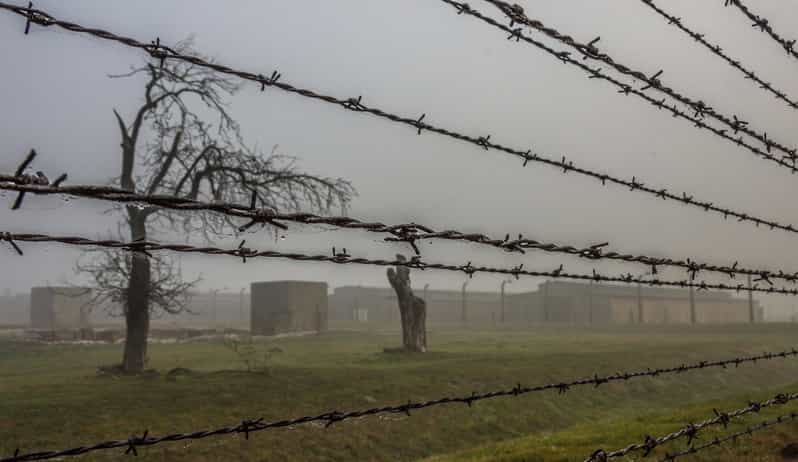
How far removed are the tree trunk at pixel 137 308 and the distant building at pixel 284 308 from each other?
2416 centimetres

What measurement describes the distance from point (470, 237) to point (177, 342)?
38.6 m

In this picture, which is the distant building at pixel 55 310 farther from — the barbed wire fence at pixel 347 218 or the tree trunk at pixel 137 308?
the barbed wire fence at pixel 347 218

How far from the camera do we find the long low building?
84.0 m

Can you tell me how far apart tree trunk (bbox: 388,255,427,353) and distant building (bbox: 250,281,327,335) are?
1794 centimetres

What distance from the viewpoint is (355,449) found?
13.5 meters

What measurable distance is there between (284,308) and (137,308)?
24890 mm

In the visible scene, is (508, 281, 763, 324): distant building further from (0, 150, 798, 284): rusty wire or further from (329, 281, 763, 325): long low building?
(0, 150, 798, 284): rusty wire

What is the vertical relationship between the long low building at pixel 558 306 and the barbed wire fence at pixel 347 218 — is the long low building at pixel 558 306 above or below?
below

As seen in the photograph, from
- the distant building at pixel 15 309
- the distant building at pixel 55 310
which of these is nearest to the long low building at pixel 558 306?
the distant building at pixel 55 310

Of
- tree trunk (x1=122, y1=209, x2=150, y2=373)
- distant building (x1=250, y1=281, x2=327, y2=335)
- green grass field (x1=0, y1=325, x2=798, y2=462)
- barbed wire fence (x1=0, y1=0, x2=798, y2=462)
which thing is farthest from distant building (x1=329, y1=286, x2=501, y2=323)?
barbed wire fence (x1=0, y1=0, x2=798, y2=462)

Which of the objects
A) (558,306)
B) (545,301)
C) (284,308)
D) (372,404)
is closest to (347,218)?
(372,404)

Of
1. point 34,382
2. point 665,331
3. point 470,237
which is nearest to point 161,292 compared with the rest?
point 34,382

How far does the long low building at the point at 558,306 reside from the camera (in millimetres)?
84000

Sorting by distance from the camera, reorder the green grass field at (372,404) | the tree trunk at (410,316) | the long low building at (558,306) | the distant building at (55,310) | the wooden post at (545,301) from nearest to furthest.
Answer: the green grass field at (372,404) → the tree trunk at (410,316) → the distant building at (55,310) → the wooden post at (545,301) → the long low building at (558,306)
